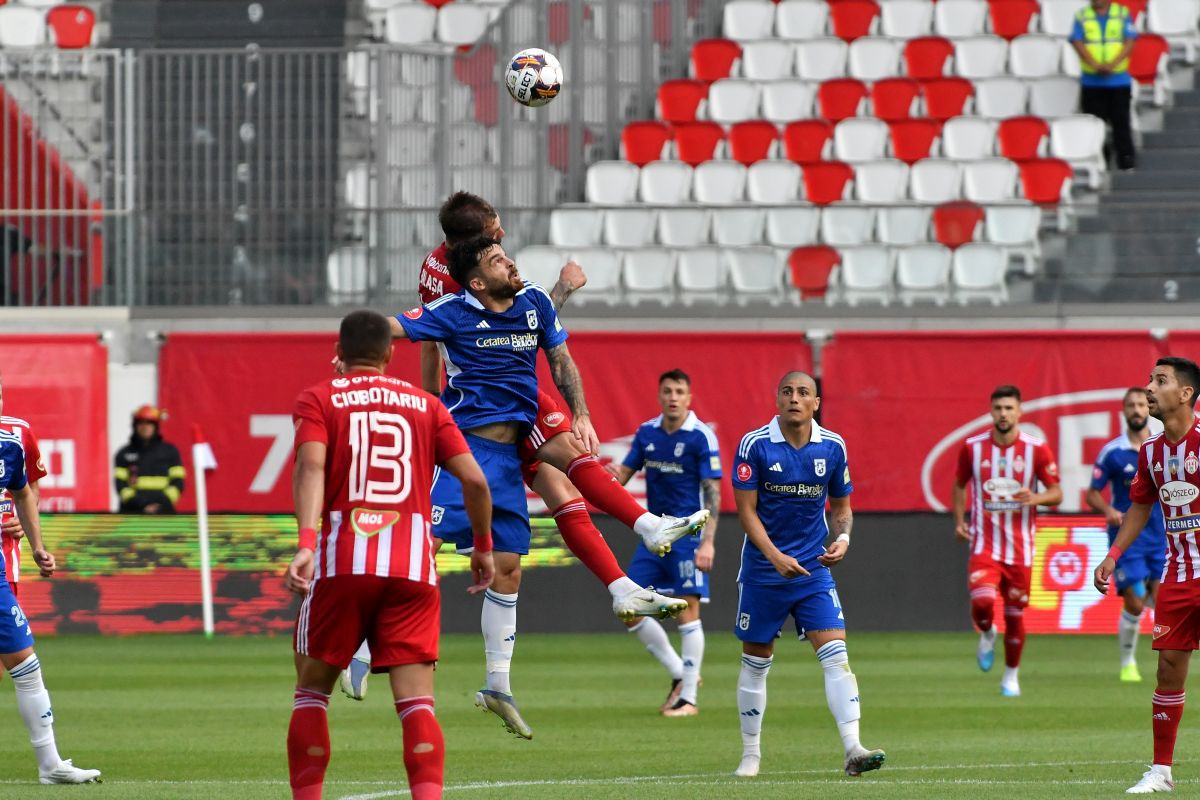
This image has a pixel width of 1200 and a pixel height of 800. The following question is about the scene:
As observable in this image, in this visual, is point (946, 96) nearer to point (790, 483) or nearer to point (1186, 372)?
point (790, 483)

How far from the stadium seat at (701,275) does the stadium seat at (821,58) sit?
4397 mm

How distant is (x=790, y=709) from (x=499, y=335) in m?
5.59

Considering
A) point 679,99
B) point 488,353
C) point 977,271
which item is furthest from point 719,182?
point 488,353

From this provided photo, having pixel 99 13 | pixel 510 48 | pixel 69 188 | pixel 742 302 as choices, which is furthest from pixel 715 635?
pixel 99 13

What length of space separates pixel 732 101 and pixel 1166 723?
16912 millimetres

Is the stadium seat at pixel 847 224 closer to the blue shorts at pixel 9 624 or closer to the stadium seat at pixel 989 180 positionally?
the stadium seat at pixel 989 180

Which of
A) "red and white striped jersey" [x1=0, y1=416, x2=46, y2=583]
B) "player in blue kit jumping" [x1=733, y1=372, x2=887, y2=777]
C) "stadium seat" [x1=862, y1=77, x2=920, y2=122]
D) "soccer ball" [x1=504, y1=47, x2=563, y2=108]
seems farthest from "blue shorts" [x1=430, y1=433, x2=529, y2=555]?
"stadium seat" [x1=862, y1=77, x2=920, y2=122]

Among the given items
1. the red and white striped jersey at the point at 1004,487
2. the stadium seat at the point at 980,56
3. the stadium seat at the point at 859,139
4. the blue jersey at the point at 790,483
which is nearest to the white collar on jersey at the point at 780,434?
the blue jersey at the point at 790,483

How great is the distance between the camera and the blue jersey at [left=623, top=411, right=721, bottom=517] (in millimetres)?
14844

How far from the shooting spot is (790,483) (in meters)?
11.1

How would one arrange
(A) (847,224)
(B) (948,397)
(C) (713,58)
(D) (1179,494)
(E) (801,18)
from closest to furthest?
1. (D) (1179,494)
2. (B) (948,397)
3. (A) (847,224)
4. (C) (713,58)
5. (E) (801,18)

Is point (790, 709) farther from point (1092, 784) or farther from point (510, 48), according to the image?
point (510, 48)

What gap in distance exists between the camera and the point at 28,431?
36.7ft

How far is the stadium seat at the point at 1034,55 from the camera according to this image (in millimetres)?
25797
